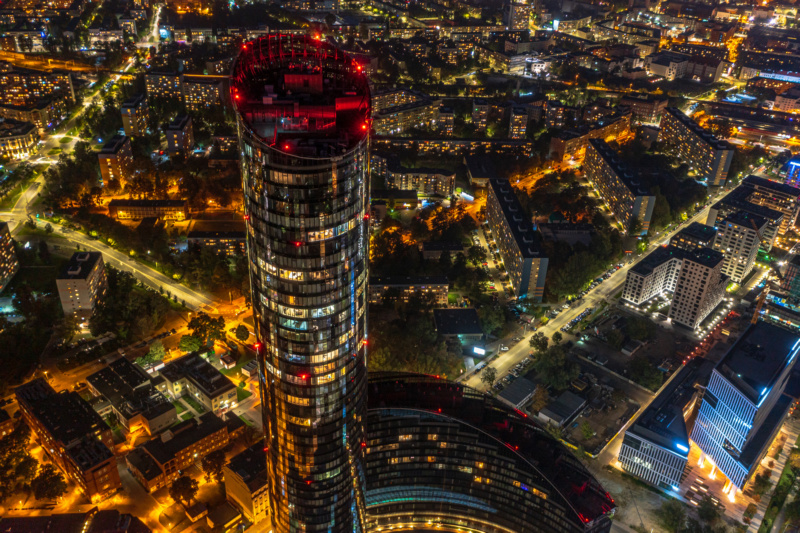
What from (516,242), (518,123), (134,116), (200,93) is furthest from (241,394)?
(518,123)

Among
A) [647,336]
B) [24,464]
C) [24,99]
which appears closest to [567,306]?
[647,336]

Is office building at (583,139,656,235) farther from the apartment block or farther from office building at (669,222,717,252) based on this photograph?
the apartment block

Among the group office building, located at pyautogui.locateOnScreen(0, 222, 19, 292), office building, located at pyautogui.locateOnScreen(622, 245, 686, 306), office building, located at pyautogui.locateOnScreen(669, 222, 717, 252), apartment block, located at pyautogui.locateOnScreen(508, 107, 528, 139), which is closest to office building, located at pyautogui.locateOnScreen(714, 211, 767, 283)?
office building, located at pyautogui.locateOnScreen(669, 222, 717, 252)

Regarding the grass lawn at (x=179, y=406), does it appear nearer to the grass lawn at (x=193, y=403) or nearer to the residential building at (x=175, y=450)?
the grass lawn at (x=193, y=403)

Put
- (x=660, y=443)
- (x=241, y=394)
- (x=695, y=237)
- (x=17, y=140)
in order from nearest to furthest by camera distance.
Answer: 1. (x=660, y=443)
2. (x=241, y=394)
3. (x=695, y=237)
4. (x=17, y=140)

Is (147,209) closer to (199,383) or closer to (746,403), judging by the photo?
(199,383)
